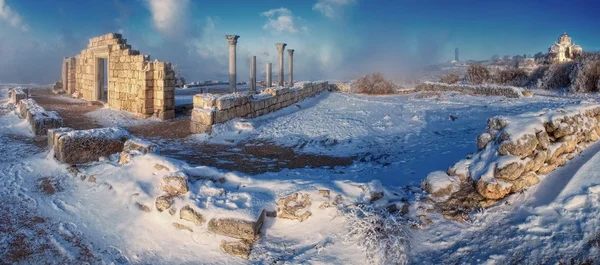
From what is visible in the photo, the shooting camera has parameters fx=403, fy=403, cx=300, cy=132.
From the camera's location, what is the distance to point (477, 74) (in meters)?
28.2

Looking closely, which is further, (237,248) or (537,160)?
(537,160)

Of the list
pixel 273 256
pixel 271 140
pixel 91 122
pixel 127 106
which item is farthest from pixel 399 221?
pixel 127 106

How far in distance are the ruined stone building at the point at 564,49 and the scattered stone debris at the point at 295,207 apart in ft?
166

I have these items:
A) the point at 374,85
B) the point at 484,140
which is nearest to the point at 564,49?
the point at 374,85

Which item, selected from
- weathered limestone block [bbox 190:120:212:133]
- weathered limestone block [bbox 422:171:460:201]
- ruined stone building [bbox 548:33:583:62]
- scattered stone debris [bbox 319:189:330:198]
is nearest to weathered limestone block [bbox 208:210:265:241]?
scattered stone debris [bbox 319:189:330:198]

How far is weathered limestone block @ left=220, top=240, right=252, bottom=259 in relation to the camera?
15.4 feet

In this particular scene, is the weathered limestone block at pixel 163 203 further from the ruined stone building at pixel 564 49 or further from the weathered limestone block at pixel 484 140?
the ruined stone building at pixel 564 49

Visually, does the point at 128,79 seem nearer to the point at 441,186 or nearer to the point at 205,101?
the point at 205,101

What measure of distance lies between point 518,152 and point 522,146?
0.09 m

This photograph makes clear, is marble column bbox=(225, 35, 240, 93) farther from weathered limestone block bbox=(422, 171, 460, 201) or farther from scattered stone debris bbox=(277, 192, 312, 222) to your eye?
weathered limestone block bbox=(422, 171, 460, 201)

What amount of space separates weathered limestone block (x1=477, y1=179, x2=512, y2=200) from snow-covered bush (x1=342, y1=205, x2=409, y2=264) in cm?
104

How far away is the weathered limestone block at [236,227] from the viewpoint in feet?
15.9

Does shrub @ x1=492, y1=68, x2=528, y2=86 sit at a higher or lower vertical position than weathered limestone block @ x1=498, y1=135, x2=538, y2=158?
higher

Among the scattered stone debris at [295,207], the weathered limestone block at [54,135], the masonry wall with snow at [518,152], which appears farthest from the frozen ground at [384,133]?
the weathered limestone block at [54,135]
